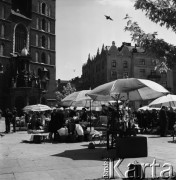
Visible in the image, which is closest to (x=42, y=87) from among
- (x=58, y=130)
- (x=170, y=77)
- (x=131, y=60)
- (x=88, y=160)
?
(x=131, y=60)

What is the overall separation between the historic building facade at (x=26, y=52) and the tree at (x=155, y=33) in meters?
43.9

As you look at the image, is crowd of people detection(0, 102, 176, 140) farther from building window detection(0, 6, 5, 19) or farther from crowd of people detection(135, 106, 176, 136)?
building window detection(0, 6, 5, 19)

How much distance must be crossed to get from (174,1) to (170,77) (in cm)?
7097

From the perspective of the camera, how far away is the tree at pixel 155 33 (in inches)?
308

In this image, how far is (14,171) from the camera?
7457 millimetres

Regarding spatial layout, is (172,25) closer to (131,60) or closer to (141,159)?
(141,159)

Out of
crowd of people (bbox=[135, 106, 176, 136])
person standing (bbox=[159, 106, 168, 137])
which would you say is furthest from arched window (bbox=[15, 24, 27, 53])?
person standing (bbox=[159, 106, 168, 137])

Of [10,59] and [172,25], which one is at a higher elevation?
[10,59]

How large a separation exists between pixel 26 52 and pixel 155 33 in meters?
47.9

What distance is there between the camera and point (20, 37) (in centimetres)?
5603

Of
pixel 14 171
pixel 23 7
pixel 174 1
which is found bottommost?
pixel 14 171

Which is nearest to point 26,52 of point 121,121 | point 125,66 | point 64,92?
point 64,92

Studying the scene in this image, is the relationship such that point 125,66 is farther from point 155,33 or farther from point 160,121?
point 155,33

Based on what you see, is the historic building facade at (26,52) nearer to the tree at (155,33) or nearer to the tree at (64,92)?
the tree at (64,92)
